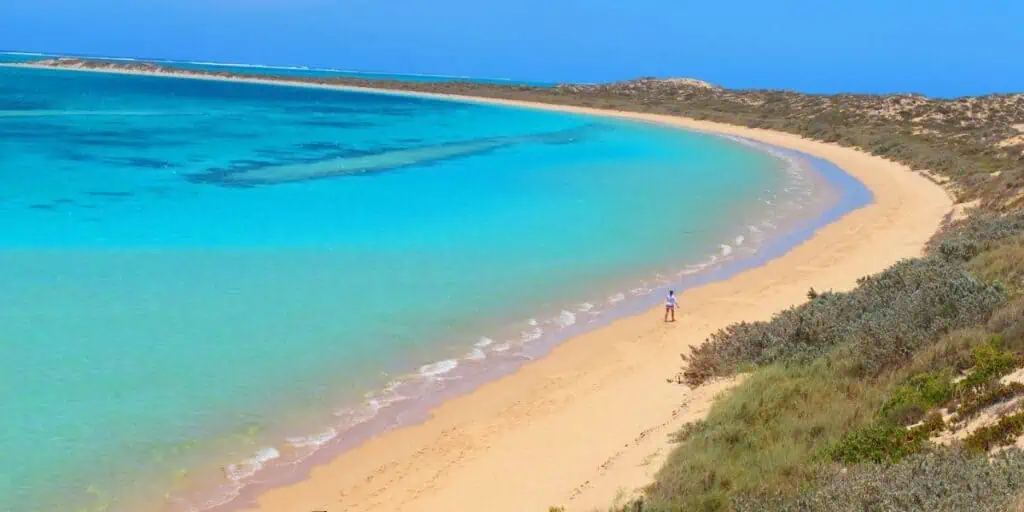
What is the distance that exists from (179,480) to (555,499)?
458 cm

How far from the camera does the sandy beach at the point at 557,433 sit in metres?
8.73

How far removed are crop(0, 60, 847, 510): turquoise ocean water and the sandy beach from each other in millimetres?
798

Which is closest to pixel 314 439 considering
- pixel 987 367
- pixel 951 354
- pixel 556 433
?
pixel 556 433

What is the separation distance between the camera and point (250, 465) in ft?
31.8

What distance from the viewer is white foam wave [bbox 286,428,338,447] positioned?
10242 mm

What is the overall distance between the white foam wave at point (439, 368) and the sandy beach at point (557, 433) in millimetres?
943

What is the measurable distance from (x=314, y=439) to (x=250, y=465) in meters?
0.94

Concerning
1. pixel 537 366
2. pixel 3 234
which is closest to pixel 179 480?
pixel 537 366

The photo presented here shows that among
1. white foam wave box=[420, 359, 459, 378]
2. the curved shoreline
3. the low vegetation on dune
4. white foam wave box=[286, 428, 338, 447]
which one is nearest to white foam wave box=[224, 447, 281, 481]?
white foam wave box=[286, 428, 338, 447]

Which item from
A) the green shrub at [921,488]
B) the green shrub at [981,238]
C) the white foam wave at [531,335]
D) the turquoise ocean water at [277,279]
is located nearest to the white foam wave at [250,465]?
the turquoise ocean water at [277,279]

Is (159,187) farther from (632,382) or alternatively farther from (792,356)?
(792,356)

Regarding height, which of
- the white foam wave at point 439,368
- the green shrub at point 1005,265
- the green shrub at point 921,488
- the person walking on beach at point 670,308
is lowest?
the white foam wave at point 439,368

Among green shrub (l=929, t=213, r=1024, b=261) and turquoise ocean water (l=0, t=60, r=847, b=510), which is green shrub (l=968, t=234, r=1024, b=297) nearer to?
green shrub (l=929, t=213, r=1024, b=261)

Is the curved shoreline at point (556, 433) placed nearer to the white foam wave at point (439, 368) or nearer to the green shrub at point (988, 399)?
the white foam wave at point (439, 368)
